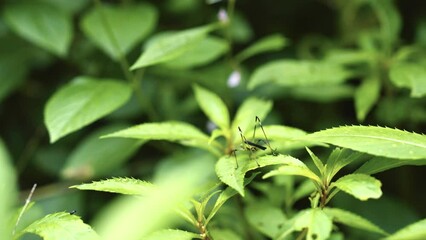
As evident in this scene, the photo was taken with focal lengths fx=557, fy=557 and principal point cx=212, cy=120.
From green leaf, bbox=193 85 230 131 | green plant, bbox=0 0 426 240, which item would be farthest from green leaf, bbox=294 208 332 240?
green leaf, bbox=193 85 230 131

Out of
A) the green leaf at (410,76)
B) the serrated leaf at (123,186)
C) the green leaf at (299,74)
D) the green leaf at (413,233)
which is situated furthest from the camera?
the green leaf at (299,74)

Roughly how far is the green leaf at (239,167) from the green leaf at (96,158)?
0.63 metres

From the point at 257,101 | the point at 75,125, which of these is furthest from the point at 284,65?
the point at 75,125

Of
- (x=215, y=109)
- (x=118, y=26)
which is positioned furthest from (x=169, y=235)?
(x=118, y=26)

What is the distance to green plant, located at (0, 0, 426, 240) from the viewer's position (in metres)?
0.71

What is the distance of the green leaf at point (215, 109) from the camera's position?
1.05m

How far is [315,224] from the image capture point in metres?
0.69

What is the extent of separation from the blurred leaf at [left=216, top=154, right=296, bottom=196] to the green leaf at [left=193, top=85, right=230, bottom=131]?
0.19m

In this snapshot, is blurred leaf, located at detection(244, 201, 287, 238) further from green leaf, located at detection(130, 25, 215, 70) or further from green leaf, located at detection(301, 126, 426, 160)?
green leaf, located at detection(130, 25, 215, 70)

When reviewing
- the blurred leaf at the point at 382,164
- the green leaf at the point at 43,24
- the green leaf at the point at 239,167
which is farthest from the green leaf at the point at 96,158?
the blurred leaf at the point at 382,164

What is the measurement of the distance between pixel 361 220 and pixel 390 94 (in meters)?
0.79

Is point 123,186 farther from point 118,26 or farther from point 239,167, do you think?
point 118,26

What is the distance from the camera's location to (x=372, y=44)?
5.13 feet

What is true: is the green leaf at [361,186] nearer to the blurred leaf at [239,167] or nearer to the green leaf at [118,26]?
the blurred leaf at [239,167]
